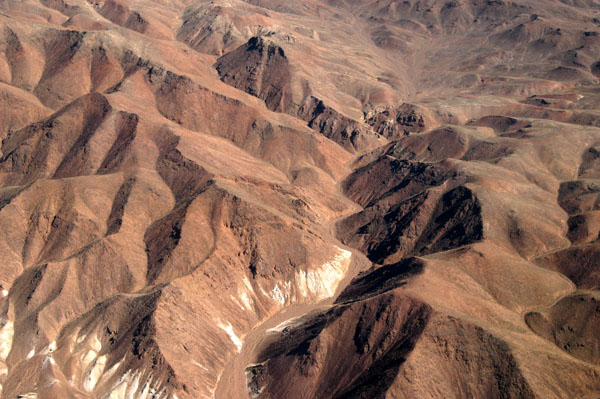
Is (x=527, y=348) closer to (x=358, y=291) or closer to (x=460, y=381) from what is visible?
(x=460, y=381)

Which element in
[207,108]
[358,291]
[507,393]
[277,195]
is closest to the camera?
[507,393]

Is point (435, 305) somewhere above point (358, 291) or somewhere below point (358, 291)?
above

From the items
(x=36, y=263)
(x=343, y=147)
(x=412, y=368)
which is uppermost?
(x=412, y=368)

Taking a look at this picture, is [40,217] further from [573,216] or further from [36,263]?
[573,216]

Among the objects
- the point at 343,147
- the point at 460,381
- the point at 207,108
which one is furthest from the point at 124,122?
the point at 460,381

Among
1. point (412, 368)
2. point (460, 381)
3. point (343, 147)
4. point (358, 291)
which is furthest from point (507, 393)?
point (343, 147)

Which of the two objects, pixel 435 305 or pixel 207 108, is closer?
pixel 435 305

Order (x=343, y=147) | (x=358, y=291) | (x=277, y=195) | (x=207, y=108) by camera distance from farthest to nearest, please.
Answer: (x=343, y=147) < (x=207, y=108) < (x=277, y=195) < (x=358, y=291)
